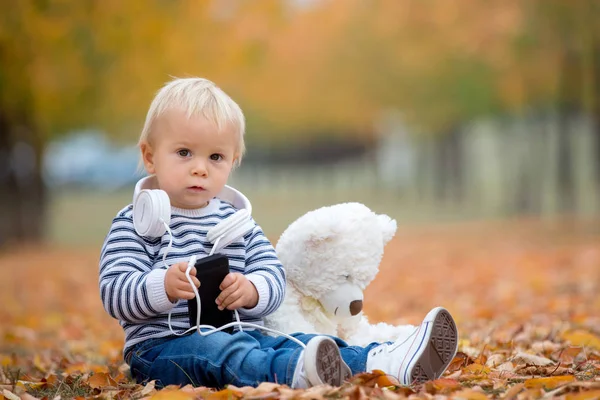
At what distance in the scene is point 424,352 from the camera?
9.87 feet

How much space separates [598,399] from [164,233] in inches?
66.7

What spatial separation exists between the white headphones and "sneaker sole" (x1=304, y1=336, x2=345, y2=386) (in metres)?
0.60

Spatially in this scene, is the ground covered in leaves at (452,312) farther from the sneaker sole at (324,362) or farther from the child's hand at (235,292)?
the child's hand at (235,292)

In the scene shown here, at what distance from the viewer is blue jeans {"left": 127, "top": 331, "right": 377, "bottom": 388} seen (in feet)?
9.91

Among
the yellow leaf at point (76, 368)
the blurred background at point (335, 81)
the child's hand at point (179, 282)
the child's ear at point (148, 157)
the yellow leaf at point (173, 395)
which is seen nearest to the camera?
the yellow leaf at point (173, 395)

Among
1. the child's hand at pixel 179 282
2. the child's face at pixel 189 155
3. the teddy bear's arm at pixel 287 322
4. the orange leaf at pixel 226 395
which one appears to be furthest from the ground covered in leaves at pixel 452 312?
the child's face at pixel 189 155

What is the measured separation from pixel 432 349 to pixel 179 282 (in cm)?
97

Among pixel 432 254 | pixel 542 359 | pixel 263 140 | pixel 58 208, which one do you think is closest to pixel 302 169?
pixel 263 140

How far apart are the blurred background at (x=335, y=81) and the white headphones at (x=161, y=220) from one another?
35.2 feet

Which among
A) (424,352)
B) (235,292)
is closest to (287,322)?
(235,292)

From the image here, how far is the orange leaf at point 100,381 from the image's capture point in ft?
11.3

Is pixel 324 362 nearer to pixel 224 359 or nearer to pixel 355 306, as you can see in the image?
pixel 224 359

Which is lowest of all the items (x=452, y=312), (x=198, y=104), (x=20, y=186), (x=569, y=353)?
(x=452, y=312)

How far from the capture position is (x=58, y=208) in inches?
1379
